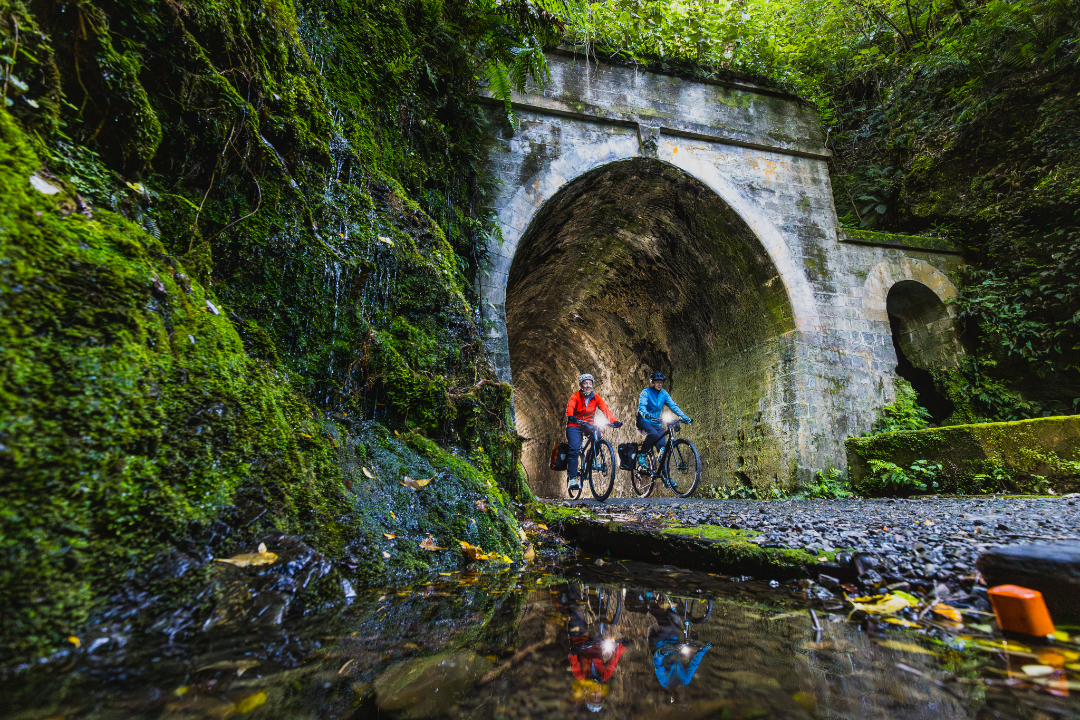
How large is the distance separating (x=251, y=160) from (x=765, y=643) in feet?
10.7

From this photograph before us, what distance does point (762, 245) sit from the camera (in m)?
7.71

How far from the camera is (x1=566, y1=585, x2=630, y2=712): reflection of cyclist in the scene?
114cm

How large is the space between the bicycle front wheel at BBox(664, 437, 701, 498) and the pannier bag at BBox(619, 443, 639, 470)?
0.70m

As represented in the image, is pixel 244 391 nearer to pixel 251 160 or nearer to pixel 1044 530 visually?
pixel 251 160

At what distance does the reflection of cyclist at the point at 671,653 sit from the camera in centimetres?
123

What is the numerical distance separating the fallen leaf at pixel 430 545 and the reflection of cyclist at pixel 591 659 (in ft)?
3.32

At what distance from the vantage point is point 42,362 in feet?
4.27

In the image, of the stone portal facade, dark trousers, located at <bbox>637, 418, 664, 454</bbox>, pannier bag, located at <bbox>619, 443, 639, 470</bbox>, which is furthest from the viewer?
pannier bag, located at <bbox>619, 443, 639, 470</bbox>

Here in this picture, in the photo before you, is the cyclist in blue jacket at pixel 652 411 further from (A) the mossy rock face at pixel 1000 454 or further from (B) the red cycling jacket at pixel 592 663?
(B) the red cycling jacket at pixel 592 663

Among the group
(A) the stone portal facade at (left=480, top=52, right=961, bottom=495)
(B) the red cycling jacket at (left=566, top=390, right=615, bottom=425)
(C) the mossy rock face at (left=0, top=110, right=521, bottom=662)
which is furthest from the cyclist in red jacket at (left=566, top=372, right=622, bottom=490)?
(C) the mossy rock face at (left=0, top=110, right=521, bottom=662)

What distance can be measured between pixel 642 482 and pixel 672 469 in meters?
0.67

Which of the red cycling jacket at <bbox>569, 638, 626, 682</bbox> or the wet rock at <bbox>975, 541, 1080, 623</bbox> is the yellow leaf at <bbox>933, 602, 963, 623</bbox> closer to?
the wet rock at <bbox>975, 541, 1080, 623</bbox>

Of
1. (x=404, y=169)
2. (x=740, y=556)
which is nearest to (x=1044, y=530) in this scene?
(x=740, y=556)

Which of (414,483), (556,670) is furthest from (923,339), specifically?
(556,670)
